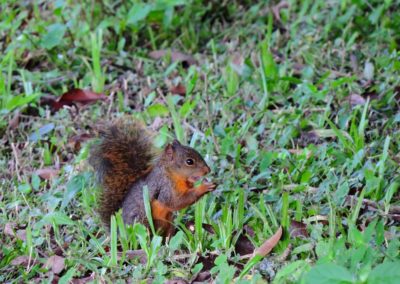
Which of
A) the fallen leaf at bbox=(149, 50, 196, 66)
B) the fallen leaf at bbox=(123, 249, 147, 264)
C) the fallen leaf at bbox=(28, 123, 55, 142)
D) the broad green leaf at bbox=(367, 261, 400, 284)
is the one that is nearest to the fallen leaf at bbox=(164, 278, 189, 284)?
the fallen leaf at bbox=(123, 249, 147, 264)

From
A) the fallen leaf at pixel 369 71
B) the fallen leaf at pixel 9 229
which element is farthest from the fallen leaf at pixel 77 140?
the fallen leaf at pixel 369 71

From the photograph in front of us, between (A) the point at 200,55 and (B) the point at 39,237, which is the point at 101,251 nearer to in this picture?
(B) the point at 39,237

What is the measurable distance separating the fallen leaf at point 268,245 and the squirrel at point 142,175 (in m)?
0.39

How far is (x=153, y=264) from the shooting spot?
410 centimetres

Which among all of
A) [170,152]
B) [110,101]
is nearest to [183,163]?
[170,152]

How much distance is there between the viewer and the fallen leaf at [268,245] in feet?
13.4

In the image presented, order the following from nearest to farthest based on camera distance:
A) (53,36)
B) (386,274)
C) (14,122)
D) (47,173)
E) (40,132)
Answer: (386,274), (47,173), (40,132), (14,122), (53,36)

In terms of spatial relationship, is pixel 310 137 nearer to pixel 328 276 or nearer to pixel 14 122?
pixel 14 122

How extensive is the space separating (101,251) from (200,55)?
2614 millimetres

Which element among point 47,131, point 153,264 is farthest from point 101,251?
point 47,131

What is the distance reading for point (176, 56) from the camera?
659 centimetres

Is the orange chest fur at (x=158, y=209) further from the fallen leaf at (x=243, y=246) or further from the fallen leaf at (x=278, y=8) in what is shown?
the fallen leaf at (x=278, y=8)

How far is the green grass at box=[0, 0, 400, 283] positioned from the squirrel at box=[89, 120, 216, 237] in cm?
11

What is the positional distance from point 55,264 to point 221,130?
1.57 m
